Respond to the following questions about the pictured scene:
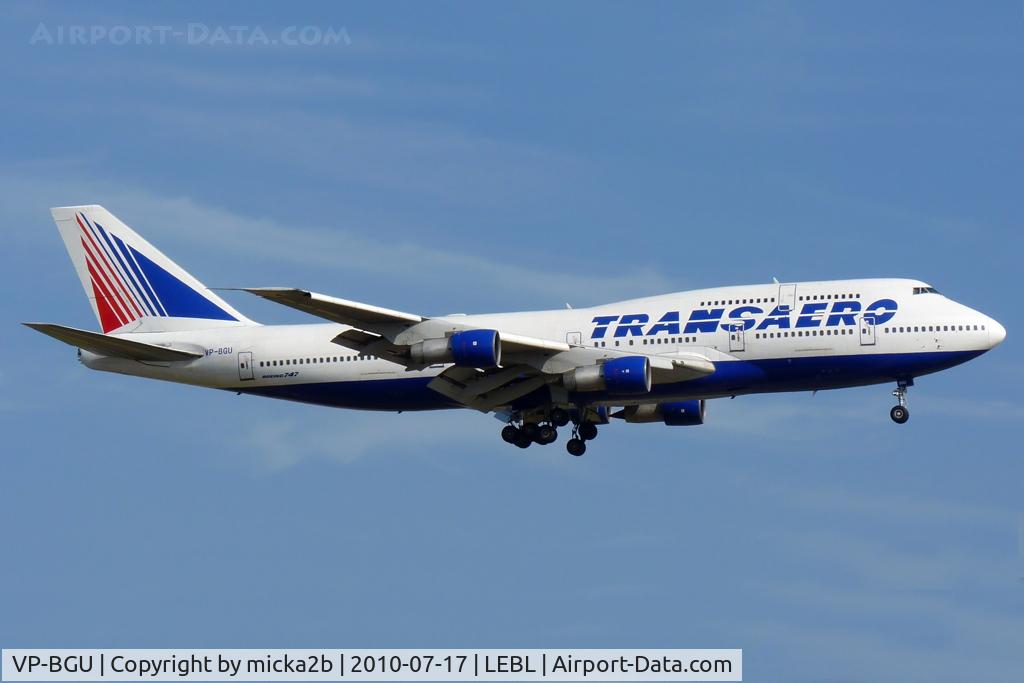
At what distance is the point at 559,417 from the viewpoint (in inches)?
2502

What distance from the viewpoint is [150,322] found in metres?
68.5

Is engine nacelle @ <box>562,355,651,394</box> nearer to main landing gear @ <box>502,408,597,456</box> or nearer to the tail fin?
main landing gear @ <box>502,408,597,456</box>

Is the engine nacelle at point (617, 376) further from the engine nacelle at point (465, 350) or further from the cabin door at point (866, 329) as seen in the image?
the cabin door at point (866, 329)

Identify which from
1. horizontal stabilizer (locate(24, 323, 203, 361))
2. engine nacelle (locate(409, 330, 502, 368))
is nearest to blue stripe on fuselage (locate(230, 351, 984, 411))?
engine nacelle (locate(409, 330, 502, 368))

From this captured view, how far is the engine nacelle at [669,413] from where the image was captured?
66562 millimetres

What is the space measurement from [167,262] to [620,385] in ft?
66.7

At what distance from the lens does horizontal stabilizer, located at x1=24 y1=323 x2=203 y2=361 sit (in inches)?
2458

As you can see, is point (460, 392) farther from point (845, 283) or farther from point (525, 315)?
point (845, 283)

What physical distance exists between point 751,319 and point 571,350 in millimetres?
6155

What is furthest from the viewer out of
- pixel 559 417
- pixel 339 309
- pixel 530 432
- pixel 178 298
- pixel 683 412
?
pixel 178 298

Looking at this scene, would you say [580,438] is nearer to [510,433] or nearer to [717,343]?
[510,433]

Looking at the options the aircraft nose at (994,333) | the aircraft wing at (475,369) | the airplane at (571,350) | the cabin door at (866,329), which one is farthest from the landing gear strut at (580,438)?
the aircraft nose at (994,333)

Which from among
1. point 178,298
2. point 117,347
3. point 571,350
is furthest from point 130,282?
point 571,350

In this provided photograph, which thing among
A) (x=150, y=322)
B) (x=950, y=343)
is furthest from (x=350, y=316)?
(x=950, y=343)
